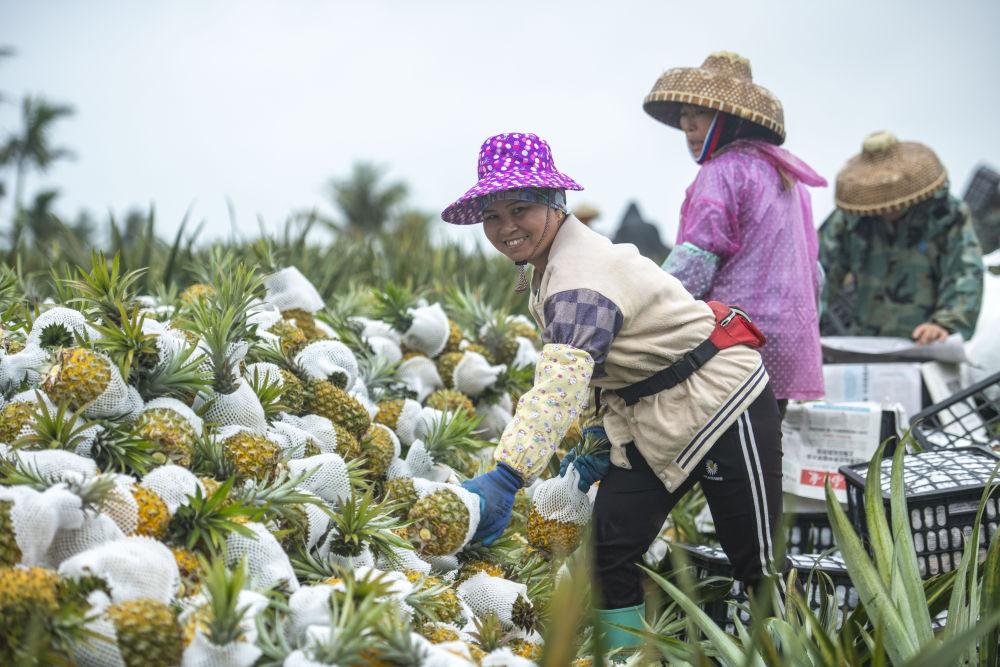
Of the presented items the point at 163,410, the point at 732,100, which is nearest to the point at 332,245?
the point at 732,100

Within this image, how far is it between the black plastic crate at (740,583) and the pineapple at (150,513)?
61.7 inches

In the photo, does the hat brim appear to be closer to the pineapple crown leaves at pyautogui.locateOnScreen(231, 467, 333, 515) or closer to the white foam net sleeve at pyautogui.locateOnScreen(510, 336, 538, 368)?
the pineapple crown leaves at pyautogui.locateOnScreen(231, 467, 333, 515)

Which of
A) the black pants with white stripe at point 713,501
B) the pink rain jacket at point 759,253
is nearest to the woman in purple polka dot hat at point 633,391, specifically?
the black pants with white stripe at point 713,501

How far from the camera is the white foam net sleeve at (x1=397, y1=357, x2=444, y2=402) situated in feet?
10.6

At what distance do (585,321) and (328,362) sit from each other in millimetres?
994

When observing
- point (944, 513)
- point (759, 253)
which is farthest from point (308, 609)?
point (759, 253)

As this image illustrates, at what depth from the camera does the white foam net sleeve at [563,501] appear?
2.52 meters

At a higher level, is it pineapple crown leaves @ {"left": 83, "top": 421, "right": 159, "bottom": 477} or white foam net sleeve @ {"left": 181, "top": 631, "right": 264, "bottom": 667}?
pineapple crown leaves @ {"left": 83, "top": 421, "right": 159, "bottom": 477}

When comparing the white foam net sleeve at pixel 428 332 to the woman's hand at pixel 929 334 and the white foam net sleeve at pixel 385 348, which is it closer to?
the white foam net sleeve at pixel 385 348

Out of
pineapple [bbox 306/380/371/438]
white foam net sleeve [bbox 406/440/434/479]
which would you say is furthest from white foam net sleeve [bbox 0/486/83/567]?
white foam net sleeve [bbox 406/440/434/479]

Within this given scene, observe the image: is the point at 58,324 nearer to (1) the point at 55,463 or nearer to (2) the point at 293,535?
(1) the point at 55,463

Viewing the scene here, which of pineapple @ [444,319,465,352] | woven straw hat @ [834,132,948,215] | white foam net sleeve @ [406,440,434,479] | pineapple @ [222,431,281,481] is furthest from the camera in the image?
woven straw hat @ [834,132,948,215]

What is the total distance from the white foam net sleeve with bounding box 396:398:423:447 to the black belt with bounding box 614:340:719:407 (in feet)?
2.81

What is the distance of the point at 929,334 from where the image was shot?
4.49m
